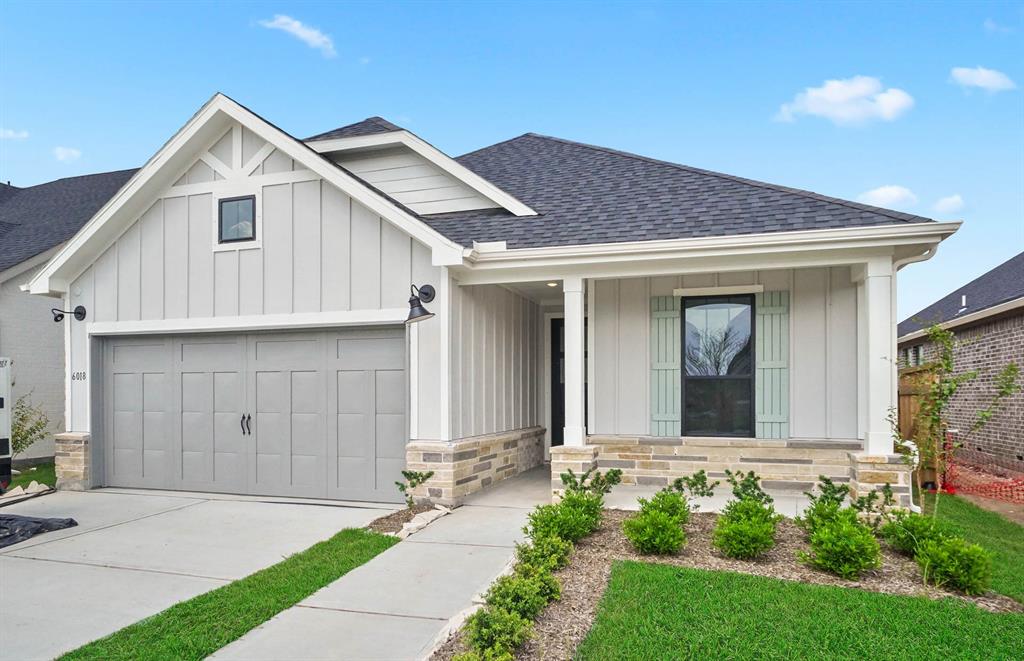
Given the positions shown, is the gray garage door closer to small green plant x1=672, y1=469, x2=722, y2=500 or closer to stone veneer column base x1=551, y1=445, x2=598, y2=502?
stone veneer column base x1=551, y1=445, x2=598, y2=502

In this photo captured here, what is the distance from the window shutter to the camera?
794 centimetres

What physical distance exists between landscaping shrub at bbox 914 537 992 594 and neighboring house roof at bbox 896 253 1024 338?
8.56 meters

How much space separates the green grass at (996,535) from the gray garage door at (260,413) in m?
5.70

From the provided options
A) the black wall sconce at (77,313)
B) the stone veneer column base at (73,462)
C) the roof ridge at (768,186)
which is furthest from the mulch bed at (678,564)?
the black wall sconce at (77,313)

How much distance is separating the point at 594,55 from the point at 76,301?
1338cm

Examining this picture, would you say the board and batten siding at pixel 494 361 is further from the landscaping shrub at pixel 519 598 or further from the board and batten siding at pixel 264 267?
the landscaping shrub at pixel 519 598

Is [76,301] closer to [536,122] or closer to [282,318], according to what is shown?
[282,318]

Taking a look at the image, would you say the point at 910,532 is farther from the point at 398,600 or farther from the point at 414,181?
the point at 414,181

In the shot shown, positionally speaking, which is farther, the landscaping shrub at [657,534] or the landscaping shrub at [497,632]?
the landscaping shrub at [657,534]

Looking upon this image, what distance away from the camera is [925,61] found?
14.2 m

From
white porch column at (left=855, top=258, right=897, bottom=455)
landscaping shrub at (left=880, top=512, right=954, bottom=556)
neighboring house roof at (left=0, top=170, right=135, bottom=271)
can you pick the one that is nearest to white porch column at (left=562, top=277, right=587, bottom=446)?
white porch column at (left=855, top=258, right=897, bottom=455)

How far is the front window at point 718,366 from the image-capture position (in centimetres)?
776

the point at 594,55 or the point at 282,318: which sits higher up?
the point at 594,55

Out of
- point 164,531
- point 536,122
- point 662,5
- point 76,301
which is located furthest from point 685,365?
point 536,122
